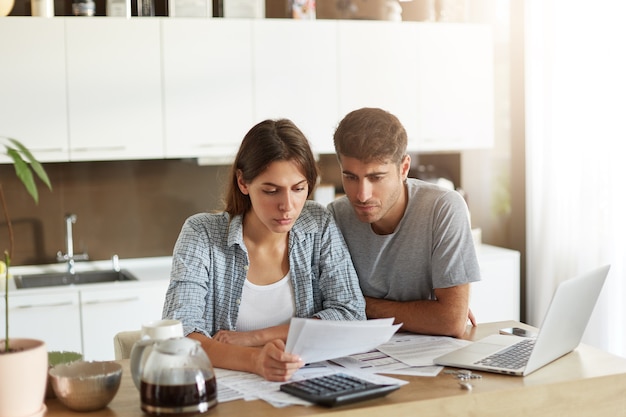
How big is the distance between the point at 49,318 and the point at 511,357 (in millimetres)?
2271

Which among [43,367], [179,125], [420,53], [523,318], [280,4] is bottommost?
[523,318]

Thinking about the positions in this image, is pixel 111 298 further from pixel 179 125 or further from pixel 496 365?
pixel 496 365

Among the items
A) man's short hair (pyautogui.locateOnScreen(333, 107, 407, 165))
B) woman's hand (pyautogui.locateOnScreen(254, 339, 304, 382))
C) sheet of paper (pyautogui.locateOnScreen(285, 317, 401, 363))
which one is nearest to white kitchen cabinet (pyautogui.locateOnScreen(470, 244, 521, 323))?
man's short hair (pyautogui.locateOnScreen(333, 107, 407, 165))

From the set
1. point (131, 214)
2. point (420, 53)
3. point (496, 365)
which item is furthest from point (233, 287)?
point (420, 53)

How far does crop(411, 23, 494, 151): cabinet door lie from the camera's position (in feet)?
14.7

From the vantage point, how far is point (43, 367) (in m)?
1.68

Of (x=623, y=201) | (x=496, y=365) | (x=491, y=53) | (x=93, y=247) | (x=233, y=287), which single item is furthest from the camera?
(x=491, y=53)

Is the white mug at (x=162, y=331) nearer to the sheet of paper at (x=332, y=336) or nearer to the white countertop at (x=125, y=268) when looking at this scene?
the sheet of paper at (x=332, y=336)

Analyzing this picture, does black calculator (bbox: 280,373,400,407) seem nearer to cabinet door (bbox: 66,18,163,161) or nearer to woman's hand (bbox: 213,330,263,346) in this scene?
woman's hand (bbox: 213,330,263,346)

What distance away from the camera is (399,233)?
2.55 meters

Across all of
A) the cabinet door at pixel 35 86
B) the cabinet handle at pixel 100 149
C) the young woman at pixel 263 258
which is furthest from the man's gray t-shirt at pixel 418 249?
the cabinet door at pixel 35 86

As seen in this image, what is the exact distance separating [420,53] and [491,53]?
0.45 m

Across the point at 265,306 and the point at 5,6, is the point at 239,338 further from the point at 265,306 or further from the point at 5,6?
the point at 5,6

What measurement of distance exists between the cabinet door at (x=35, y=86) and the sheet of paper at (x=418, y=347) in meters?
2.17
